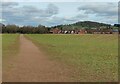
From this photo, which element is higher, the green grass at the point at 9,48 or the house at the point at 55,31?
the house at the point at 55,31

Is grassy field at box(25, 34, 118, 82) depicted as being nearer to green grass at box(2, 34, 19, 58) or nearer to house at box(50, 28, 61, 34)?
green grass at box(2, 34, 19, 58)

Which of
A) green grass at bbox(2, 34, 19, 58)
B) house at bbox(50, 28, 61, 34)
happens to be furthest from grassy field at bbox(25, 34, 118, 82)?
house at bbox(50, 28, 61, 34)

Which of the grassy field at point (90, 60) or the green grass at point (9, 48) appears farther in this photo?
the green grass at point (9, 48)

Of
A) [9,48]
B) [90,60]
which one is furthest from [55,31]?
[90,60]

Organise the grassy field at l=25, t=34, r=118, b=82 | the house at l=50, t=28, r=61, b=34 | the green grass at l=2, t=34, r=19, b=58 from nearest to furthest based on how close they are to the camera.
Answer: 1. the grassy field at l=25, t=34, r=118, b=82
2. the green grass at l=2, t=34, r=19, b=58
3. the house at l=50, t=28, r=61, b=34

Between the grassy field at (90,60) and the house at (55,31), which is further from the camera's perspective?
the house at (55,31)

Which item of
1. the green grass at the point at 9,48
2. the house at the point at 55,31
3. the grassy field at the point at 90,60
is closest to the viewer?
the grassy field at the point at 90,60

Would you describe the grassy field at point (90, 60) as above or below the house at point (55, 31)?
below

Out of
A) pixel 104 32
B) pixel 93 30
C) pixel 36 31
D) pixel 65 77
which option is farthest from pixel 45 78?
pixel 36 31

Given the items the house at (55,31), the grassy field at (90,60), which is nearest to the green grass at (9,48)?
the grassy field at (90,60)

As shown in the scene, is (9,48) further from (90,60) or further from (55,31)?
(55,31)

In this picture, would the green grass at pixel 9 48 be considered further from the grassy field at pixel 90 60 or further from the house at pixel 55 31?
the house at pixel 55 31

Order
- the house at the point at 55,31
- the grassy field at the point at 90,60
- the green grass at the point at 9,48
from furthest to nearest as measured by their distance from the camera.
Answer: the house at the point at 55,31, the green grass at the point at 9,48, the grassy field at the point at 90,60

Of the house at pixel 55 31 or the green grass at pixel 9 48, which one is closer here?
the green grass at pixel 9 48
